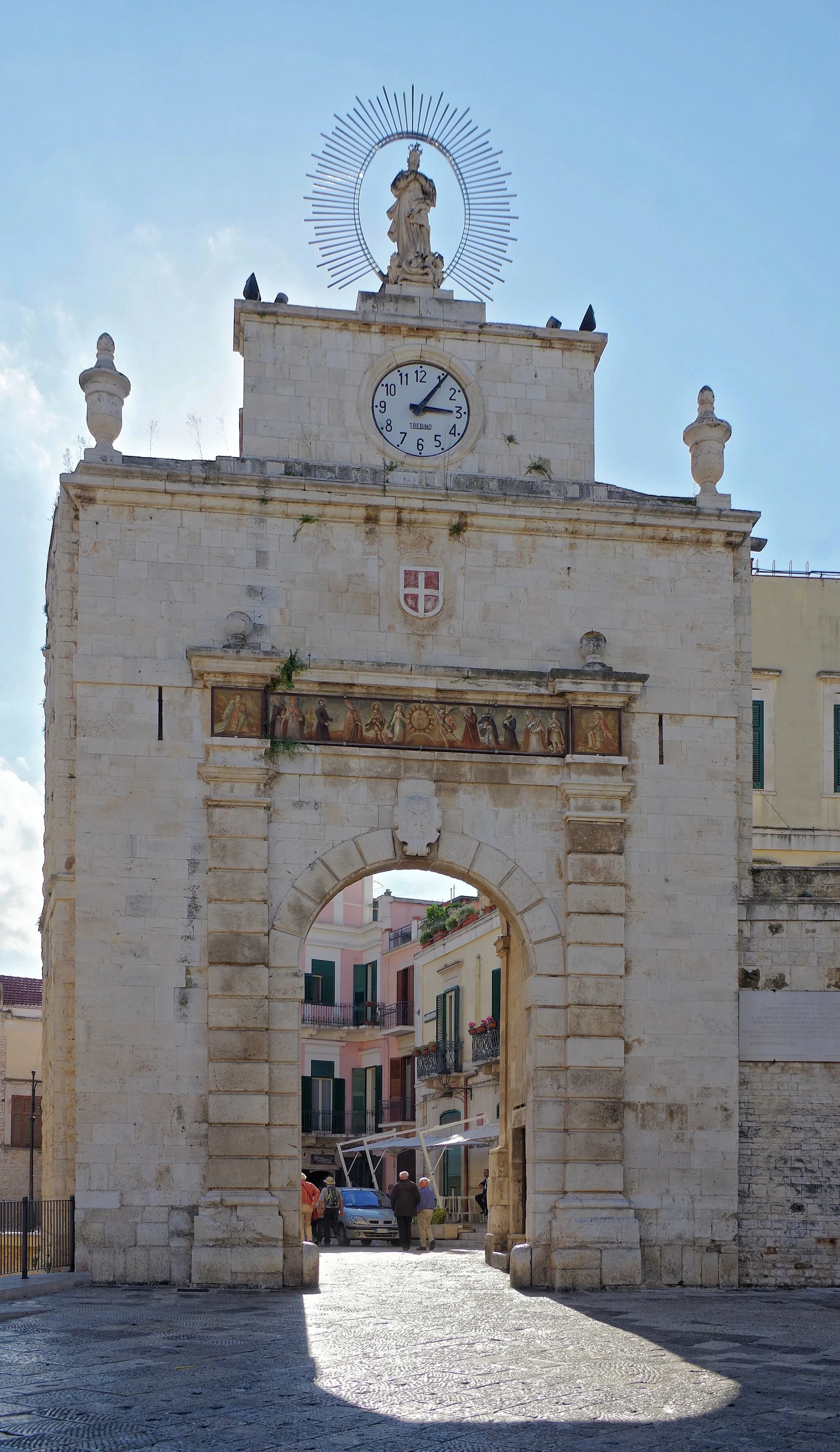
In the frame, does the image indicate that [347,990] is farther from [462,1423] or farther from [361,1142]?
[462,1423]

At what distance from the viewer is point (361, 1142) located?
3947 centimetres

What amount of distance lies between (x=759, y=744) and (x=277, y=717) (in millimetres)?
10953

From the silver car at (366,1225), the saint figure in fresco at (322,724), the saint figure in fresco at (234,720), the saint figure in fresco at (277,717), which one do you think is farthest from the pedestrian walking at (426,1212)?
the saint figure in fresco at (234,720)

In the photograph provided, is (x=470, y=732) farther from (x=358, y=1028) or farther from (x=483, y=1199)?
(x=358, y=1028)

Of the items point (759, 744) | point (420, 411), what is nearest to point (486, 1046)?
point (759, 744)

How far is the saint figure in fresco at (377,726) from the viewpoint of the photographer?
18016mm

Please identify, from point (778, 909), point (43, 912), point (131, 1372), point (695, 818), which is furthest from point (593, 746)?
point (131, 1372)

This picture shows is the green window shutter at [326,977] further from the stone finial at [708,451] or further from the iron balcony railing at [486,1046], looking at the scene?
the stone finial at [708,451]

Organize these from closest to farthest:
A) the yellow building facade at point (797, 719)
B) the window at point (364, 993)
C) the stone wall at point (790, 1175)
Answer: the stone wall at point (790, 1175) → the yellow building facade at point (797, 719) → the window at point (364, 993)

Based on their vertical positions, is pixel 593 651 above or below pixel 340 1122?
above

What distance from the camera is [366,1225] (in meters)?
29.0

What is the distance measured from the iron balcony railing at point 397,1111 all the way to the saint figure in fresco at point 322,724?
973 inches

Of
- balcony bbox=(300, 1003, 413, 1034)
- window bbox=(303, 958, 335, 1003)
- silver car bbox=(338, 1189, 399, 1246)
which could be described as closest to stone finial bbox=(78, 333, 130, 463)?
silver car bbox=(338, 1189, 399, 1246)

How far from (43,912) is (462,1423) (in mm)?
11957
